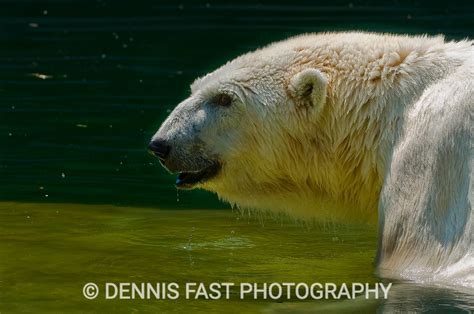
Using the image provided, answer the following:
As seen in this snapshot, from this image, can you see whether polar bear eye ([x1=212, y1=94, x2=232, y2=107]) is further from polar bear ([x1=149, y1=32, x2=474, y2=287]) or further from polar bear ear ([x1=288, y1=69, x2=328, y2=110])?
polar bear ear ([x1=288, y1=69, x2=328, y2=110])

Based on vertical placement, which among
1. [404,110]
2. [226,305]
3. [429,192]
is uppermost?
[404,110]

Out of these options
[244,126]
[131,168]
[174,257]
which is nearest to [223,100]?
[244,126]

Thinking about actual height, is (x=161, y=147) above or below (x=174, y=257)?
above

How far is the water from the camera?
6.63 meters

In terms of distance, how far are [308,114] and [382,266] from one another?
87 cm

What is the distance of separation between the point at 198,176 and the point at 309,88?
0.81m

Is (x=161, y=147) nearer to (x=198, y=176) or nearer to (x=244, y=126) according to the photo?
(x=198, y=176)

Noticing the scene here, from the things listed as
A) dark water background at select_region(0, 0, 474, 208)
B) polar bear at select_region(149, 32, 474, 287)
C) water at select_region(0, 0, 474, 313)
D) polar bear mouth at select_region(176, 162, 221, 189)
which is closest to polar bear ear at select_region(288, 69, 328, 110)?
polar bear at select_region(149, 32, 474, 287)

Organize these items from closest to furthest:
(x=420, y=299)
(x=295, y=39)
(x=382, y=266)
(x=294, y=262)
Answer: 1. (x=420, y=299)
2. (x=382, y=266)
3. (x=295, y=39)
4. (x=294, y=262)

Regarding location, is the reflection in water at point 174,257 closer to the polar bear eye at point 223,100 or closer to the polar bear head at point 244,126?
the polar bear head at point 244,126

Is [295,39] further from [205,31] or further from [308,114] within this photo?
[205,31]

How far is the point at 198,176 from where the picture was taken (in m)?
6.60

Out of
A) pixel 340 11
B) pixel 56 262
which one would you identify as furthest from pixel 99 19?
pixel 56 262

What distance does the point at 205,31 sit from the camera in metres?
15.8
